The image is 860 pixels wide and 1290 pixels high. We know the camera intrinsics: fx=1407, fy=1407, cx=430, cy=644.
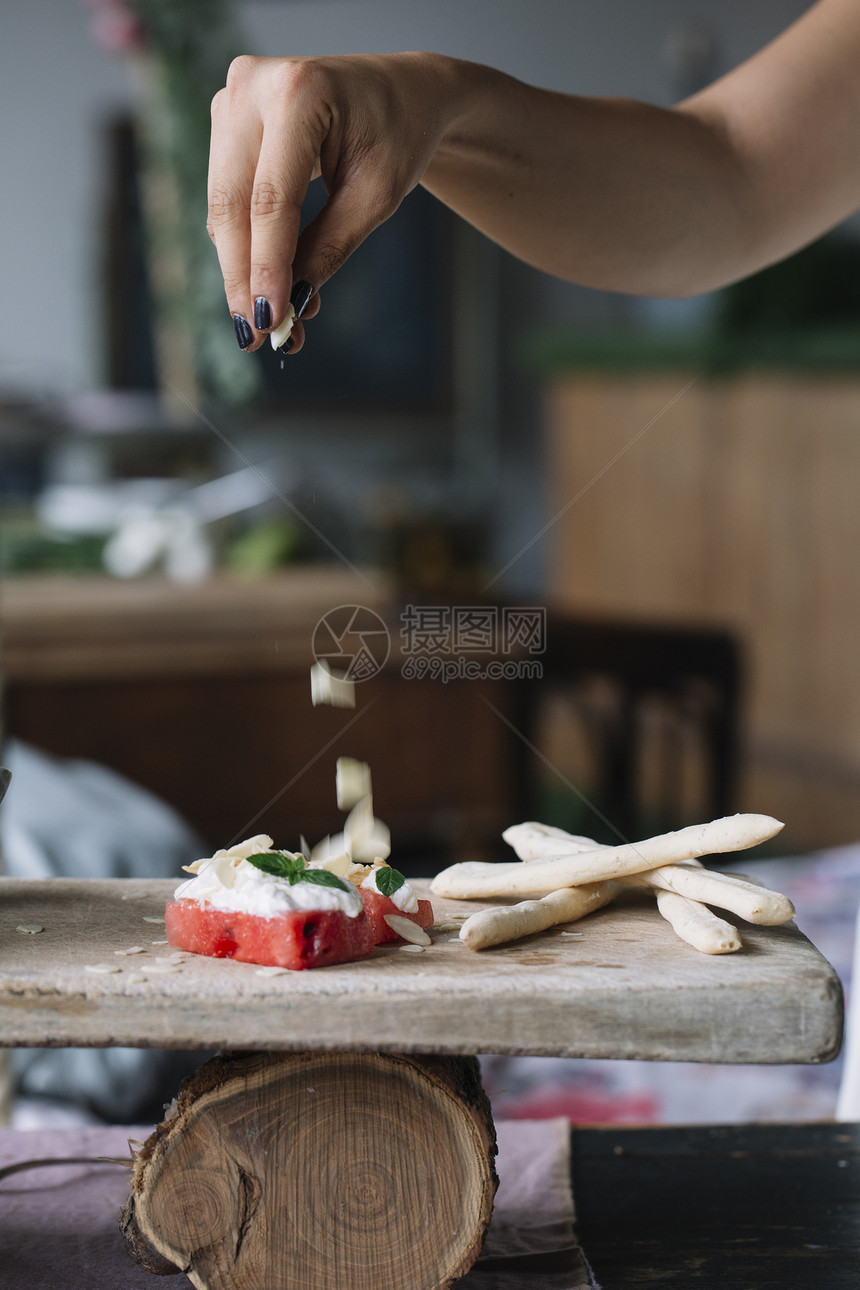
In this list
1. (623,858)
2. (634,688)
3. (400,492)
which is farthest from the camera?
(400,492)

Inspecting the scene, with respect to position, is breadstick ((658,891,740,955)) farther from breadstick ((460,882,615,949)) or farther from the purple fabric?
the purple fabric

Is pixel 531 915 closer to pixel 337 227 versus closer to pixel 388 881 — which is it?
pixel 388 881

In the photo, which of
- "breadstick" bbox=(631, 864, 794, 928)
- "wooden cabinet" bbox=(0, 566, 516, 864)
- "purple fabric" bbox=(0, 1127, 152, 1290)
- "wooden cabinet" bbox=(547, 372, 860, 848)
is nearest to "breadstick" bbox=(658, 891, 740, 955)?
"breadstick" bbox=(631, 864, 794, 928)

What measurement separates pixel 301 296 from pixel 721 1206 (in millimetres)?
573

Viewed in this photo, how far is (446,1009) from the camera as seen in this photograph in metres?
0.62

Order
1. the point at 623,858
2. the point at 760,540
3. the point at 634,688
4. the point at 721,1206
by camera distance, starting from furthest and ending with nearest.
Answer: the point at 760,540, the point at 634,688, the point at 721,1206, the point at 623,858

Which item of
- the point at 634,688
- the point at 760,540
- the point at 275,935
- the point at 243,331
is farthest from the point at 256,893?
the point at 760,540

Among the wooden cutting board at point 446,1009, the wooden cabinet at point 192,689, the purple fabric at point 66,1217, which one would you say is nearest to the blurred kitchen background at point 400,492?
the wooden cabinet at point 192,689

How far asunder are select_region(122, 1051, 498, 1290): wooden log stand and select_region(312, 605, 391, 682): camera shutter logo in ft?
0.75

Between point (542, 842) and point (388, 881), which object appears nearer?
point (388, 881)

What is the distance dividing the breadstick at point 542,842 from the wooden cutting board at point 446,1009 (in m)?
0.14

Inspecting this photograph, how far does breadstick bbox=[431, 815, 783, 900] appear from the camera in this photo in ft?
2.23

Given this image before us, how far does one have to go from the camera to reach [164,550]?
2758 millimetres

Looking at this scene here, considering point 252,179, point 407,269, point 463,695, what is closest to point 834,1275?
point 252,179
